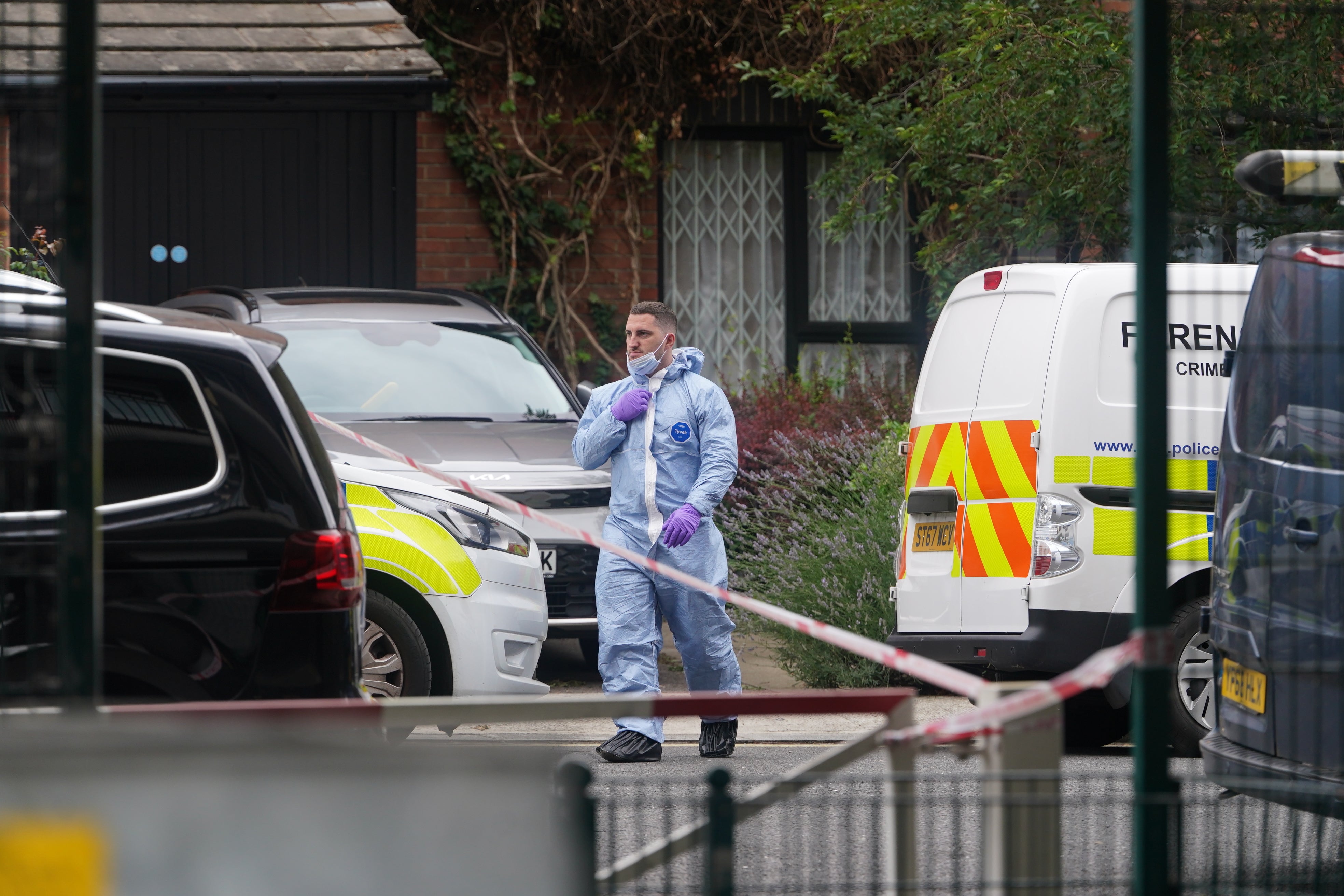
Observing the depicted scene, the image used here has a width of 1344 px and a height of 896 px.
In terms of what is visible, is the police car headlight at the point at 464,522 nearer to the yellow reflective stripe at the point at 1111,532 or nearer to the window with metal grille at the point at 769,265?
the yellow reflective stripe at the point at 1111,532

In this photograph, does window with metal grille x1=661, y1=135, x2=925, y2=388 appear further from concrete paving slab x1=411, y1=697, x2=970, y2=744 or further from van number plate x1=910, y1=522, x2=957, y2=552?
van number plate x1=910, y1=522, x2=957, y2=552

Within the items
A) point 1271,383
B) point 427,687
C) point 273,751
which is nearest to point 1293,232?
point 1271,383

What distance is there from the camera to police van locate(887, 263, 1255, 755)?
22.0ft

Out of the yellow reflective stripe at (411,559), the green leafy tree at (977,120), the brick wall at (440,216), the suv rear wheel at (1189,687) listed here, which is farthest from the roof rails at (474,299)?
the suv rear wheel at (1189,687)

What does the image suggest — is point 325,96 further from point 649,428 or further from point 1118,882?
point 1118,882

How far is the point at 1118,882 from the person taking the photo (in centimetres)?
241

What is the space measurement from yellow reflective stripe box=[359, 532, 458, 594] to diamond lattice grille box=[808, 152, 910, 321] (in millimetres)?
7698

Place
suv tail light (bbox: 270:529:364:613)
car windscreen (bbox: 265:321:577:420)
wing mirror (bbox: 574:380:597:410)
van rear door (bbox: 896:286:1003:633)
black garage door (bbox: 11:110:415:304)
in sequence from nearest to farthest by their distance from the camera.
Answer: suv tail light (bbox: 270:529:364:613), van rear door (bbox: 896:286:1003:633), wing mirror (bbox: 574:380:597:410), car windscreen (bbox: 265:321:577:420), black garage door (bbox: 11:110:415:304)

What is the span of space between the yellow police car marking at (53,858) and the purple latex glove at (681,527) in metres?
5.06

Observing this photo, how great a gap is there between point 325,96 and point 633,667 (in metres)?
6.82

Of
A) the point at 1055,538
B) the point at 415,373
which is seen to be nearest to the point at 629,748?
the point at 1055,538

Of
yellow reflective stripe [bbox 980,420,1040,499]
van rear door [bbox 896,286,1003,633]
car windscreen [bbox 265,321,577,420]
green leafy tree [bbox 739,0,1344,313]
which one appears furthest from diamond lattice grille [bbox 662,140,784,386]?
yellow reflective stripe [bbox 980,420,1040,499]

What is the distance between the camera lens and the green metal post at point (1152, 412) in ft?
7.88

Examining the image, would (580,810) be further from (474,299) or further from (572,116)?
(572,116)
